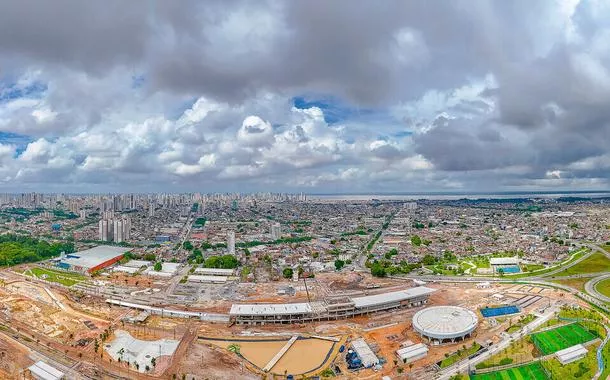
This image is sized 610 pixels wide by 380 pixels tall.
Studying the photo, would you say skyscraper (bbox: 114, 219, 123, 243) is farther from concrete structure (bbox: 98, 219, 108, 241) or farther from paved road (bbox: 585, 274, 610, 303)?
paved road (bbox: 585, 274, 610, 303)

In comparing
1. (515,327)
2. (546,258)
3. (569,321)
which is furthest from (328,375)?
(546,258)

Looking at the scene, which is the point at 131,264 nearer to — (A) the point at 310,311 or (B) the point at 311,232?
(A) the point at 310,311

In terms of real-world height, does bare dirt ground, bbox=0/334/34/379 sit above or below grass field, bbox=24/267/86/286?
below

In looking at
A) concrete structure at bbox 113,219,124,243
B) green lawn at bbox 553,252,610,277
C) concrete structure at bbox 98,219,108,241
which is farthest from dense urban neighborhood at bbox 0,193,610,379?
concrete structure at bbox 113,219,124,243

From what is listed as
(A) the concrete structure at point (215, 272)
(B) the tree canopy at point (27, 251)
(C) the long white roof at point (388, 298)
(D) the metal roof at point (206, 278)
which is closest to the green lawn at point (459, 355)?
(C) the long white roof at point (388, 298)

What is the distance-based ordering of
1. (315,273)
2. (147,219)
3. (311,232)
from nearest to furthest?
(315,273) → (311,232) → (147,219)

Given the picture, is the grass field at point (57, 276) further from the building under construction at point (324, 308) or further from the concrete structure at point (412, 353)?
the concrete structure at point (412, 353)
